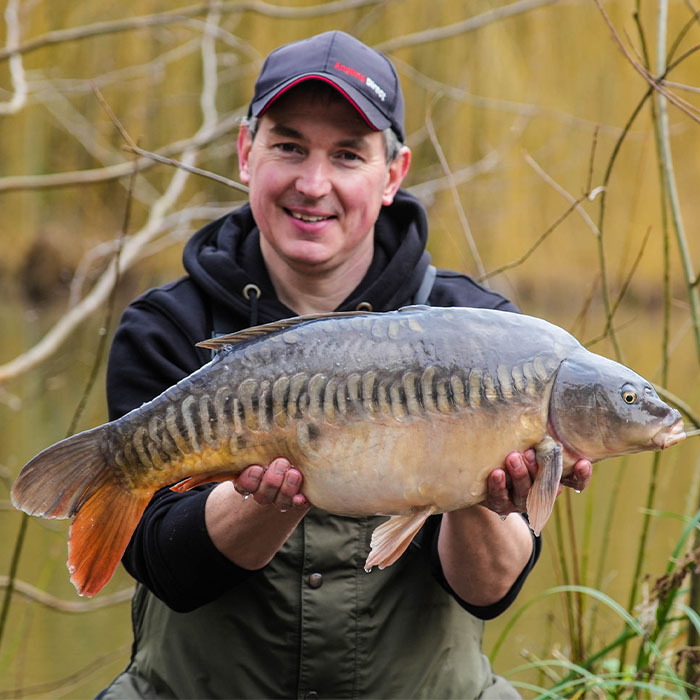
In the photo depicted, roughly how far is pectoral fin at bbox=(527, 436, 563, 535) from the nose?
24.3 inches

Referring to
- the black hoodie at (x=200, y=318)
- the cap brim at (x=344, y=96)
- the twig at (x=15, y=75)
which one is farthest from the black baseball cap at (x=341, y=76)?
the twig at (x=15, y=75)

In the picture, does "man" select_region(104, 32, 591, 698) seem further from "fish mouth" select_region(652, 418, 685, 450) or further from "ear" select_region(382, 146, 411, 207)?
"fish mouth" select_region(652, 418, 685, 450)

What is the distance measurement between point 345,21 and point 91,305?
11.6 feet

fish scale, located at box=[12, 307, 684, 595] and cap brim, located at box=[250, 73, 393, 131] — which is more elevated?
cap brim, located at box=[250, 73, 393, 131]

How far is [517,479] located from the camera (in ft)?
4.31

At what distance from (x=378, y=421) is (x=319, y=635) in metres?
0.54

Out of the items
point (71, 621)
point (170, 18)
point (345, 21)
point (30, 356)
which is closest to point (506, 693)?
point (30, 356)

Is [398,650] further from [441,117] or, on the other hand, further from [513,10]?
[441,117]

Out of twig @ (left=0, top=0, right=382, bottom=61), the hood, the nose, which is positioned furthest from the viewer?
twig @ (left=0, top=0, right=382, bottom=61)

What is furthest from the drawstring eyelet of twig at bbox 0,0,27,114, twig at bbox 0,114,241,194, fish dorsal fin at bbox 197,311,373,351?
twig at bbox 0,0,27,114

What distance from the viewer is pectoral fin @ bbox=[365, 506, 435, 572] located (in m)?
1.36

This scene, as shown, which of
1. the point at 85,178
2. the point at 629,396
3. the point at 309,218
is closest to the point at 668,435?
the point at 629,396

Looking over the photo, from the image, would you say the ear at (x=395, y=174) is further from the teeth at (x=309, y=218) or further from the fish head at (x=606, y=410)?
the fish head at (x=606, y=410)

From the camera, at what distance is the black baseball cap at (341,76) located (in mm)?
1709
